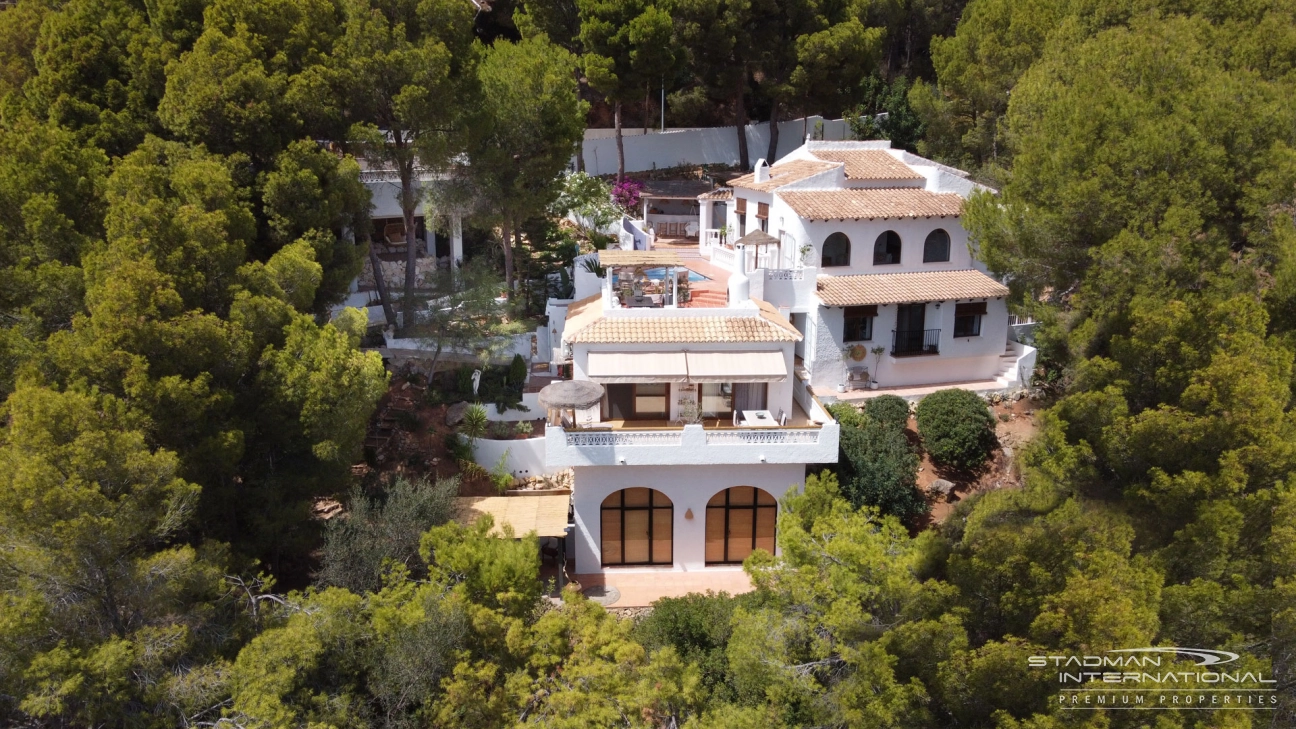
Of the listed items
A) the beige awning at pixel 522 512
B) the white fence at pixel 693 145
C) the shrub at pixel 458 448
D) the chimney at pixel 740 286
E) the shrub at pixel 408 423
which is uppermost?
the white fence at pixel 693 145

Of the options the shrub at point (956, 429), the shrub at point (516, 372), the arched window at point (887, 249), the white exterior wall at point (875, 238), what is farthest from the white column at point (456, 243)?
the shrub at point (956, 429)

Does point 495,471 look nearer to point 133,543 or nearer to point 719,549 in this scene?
point 719,549

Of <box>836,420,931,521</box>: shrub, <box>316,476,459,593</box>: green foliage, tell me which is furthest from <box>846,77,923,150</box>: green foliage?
<box>316,476,459,593</box>: green foliage

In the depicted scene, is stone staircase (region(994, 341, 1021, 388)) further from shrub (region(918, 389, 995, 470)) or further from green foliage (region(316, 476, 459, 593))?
green foliage (region(316, 476, 459, 593))

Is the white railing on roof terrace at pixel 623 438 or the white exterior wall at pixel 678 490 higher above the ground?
the white railing on roof terrace at pixel 623 438

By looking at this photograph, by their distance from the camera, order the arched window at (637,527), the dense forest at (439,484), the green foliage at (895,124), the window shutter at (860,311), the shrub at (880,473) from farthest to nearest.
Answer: the green foliage at (895,124)
the window shutter at (860,311)
the shrub at (880,473)
the arched window at (637,527)
the dense forest at (439,484)

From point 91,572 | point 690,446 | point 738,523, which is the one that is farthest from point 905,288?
point 91,572

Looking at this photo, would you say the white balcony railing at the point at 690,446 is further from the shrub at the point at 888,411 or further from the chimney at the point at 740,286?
the chimney at the point at 740,286

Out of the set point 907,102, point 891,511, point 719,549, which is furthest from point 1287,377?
point 907,102
